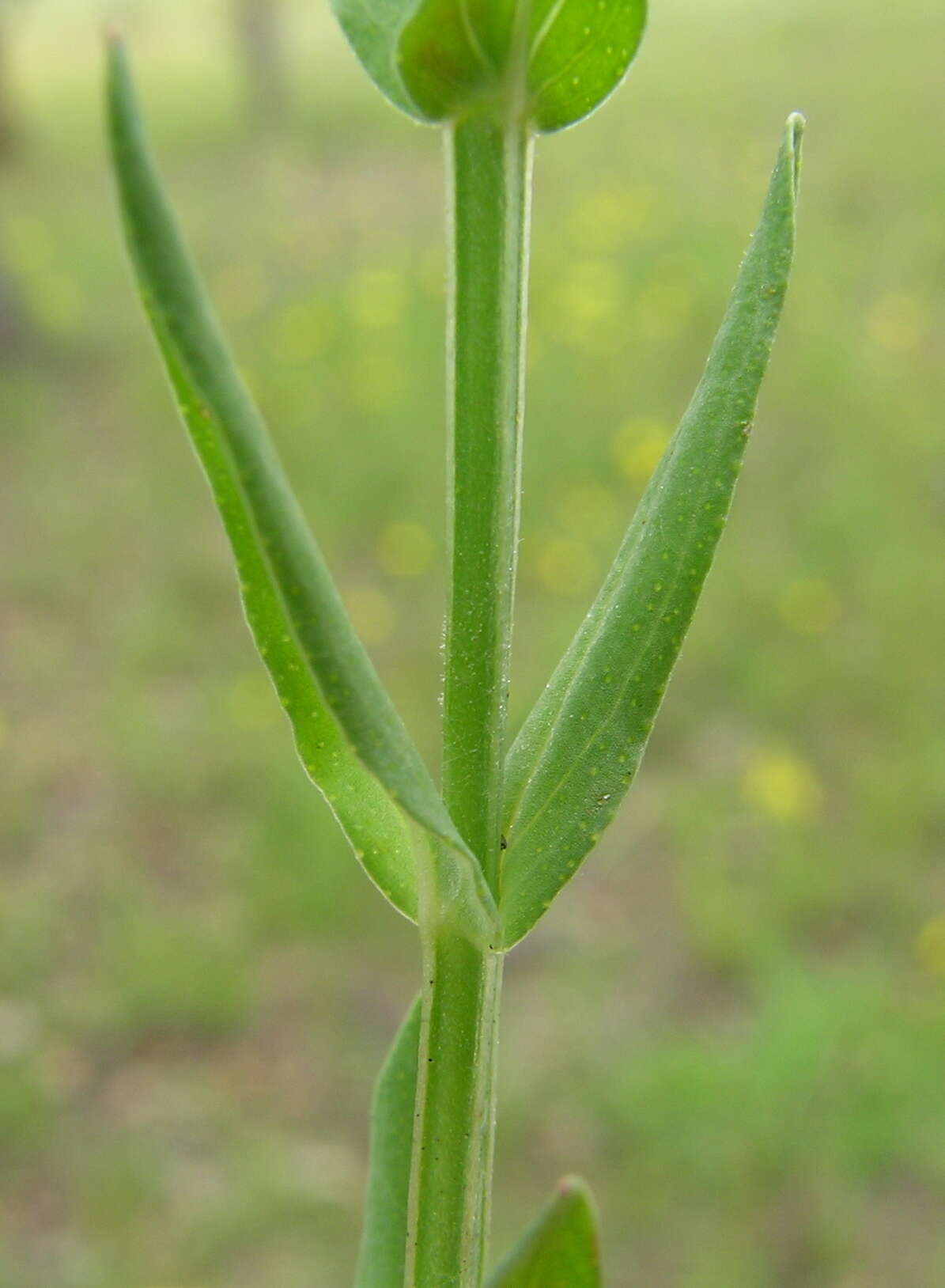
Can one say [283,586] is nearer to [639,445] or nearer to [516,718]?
[516,718]

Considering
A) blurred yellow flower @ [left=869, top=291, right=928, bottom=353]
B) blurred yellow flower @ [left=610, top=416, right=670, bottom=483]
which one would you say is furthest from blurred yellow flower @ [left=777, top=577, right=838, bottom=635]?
blurred yellow flower @ [left=869, top=291, right=928, bottom=353]

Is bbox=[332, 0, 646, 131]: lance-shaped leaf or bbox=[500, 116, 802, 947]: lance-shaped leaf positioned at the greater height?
bbox=[332, 0, 646, 131]: lance-shaped leaf

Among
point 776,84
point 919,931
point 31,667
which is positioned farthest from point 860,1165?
Answer: point 776,84

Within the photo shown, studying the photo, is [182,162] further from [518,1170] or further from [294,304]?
[518,1170]

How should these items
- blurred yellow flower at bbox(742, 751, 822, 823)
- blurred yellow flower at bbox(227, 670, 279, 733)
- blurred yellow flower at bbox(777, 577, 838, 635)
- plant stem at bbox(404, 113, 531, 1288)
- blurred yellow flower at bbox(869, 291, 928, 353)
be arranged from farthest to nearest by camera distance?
blurred yellow flower at bbox(869, 291, 928, 353) → blurred yellow flower at bbox(777, 577, 838, 635) → blurred yellow flower at bbox(227, 670, 279, 733) → blurred yellow flower at bbox(742, 751, 822, 823) → plant stem at bbox(404, 113, 531, 1288)

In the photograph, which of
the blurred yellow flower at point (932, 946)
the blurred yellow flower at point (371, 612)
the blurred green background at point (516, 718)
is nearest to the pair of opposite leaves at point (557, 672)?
the blurred green background at point (516, 718)

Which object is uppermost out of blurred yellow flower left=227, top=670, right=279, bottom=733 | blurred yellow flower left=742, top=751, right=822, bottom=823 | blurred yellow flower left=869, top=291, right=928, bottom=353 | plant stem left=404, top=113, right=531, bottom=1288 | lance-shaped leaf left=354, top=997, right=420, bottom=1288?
blurred yellow flower left=869, top=291, right=928, bottom=353

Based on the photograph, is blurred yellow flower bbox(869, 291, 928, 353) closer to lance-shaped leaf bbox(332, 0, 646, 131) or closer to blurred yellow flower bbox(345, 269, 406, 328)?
blurred yellow flower bbox(345, 269, 406, 328)

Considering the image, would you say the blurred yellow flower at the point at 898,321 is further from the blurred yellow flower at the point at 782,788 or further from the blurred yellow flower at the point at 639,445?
the blurred yellow flower at the point at 782,788
